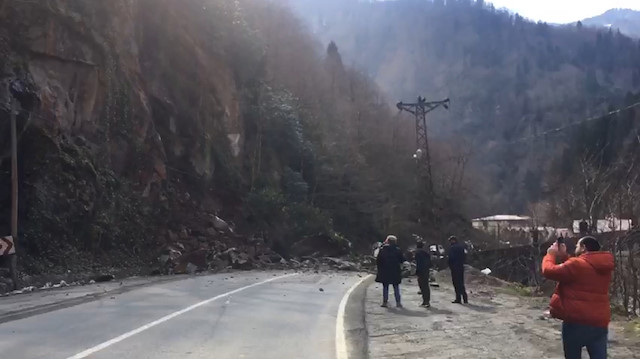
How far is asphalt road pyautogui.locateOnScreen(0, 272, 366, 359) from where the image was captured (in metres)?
9.34

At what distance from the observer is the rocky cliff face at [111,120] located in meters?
28.6

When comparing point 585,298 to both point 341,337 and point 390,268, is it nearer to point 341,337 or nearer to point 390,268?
point 341,337

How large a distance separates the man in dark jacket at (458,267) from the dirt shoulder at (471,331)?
36 centimetres

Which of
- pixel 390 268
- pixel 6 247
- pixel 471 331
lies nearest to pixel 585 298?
pixel 471 331

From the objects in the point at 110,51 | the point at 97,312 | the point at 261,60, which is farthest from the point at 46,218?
the point at 261,60

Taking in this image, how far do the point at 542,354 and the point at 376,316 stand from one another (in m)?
5.19

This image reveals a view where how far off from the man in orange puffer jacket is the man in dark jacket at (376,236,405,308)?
31.0ft

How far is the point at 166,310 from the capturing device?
14.3 m

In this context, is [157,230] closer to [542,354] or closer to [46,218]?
[46,218]

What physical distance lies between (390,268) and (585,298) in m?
9.75

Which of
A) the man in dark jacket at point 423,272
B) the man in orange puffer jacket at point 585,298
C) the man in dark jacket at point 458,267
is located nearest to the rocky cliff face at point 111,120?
the man in dark jacket at point 423,272

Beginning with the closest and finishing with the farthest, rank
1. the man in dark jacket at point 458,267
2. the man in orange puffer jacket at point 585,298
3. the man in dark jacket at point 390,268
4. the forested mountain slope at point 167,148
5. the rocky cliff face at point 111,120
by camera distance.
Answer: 1. the man in orange puffer jacket at point 585,298
2. the man in dark jacket at point 390,268
3. the man in dark jacket at point 458,267
4. the rocky cliff face at point 111,120
5. the forested mountain slope at point 167,148

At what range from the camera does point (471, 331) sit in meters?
11.5

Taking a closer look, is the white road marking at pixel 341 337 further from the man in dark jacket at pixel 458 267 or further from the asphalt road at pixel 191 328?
the man in dark jacket at pixel 458 267
